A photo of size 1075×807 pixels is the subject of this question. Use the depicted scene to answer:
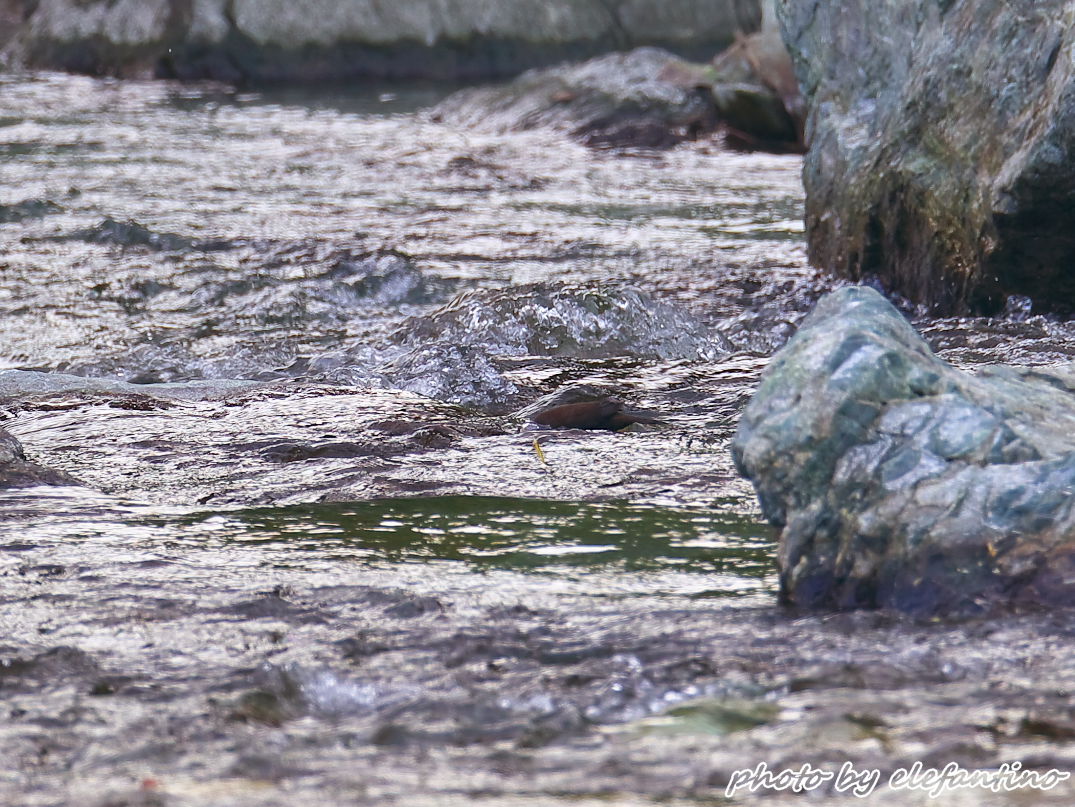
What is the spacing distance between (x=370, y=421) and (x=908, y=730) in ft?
6.48

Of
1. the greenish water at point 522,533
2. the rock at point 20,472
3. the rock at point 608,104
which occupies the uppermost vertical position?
the rock at point 608,104

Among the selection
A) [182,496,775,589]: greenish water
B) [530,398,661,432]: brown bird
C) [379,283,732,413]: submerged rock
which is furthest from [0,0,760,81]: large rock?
[182,496,775,589]: greenish water

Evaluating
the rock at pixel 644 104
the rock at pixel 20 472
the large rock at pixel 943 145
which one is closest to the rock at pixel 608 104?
the rock at pixel 644 104

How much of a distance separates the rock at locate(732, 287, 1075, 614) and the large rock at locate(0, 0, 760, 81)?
13759 millimetres

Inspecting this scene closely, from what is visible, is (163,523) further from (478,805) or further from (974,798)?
(974,798)

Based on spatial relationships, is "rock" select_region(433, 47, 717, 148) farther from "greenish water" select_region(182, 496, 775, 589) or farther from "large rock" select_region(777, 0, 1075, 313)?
"greenish water" select_region(182, 496, 775, 589)

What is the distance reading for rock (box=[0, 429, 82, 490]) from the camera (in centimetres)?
294

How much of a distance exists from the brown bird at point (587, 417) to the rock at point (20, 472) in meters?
1.11

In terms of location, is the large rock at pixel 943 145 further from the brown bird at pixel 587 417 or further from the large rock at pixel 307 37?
the large rock at pixel 307 37

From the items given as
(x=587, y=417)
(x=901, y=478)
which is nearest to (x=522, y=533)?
(x=901, y=478)

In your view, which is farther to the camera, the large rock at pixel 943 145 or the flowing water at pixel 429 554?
the large rock at pixel 943 145

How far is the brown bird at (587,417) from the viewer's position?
347 centimetres

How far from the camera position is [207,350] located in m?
4.84

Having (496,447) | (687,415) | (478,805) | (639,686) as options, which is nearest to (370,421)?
(496,447)
